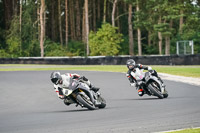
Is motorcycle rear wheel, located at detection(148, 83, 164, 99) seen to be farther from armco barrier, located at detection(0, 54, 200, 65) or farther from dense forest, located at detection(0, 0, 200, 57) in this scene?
dense forest, located at detection(0, 0, 200, 57)

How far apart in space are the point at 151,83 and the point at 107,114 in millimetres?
3556

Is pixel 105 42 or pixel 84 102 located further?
pixel 105 42

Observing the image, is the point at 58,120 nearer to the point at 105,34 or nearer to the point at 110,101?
the point at 110,101

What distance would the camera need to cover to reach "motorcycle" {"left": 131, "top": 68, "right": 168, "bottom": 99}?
13.9 m

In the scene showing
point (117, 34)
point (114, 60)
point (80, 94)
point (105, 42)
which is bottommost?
point (80, 94)

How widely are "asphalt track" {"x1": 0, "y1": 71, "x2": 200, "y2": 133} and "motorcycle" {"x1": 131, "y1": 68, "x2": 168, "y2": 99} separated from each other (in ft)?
0.82

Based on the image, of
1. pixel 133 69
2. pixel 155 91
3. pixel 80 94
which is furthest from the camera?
pixel 133 69

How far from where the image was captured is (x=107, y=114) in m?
10.8

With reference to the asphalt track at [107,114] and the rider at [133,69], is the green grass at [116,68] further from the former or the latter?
the rider at [133,69]

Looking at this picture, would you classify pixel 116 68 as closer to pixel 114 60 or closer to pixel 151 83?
pixel 114 60

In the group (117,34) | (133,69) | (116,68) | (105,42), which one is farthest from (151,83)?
(117,34)

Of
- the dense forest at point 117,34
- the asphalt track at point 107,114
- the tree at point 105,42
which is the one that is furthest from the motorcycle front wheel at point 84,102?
the tree at point 105,42

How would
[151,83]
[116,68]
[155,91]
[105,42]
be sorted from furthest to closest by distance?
[105,42], [116,68], [151,83], [155,91]

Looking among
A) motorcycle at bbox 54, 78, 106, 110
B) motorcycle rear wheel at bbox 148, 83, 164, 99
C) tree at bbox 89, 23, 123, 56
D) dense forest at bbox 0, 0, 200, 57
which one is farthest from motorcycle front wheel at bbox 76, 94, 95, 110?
tree at bbox 89, 23, 123, 56
